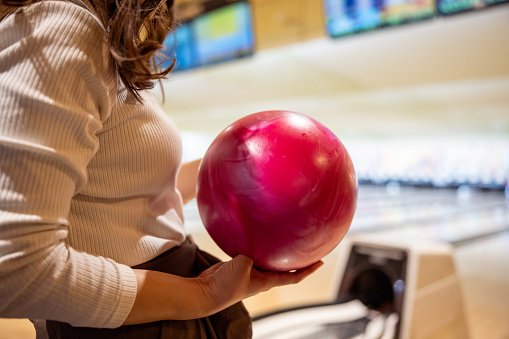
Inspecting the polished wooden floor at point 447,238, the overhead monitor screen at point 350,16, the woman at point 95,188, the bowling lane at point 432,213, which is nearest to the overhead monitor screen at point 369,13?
the overhead monitor screen at point 350,16

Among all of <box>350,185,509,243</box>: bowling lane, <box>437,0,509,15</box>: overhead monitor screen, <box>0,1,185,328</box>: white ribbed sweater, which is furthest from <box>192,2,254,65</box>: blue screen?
<box>0,1,185,328</box>: white ribbed sweater

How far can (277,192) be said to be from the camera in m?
0.69

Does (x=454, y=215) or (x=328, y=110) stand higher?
(x=328, y=110)

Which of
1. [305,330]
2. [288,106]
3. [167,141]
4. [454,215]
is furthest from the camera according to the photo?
[288,106]

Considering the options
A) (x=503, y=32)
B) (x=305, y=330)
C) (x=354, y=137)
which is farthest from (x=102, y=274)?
(x=354, y=137)

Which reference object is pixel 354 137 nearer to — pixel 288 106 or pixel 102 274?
pixel 288 106

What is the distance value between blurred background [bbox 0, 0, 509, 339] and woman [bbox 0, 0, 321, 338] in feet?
4.13

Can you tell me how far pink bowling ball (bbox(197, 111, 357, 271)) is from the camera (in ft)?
2.28

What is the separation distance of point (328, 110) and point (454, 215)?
2362 mm

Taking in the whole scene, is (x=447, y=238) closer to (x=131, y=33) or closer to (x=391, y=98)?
(x=391, y=98)

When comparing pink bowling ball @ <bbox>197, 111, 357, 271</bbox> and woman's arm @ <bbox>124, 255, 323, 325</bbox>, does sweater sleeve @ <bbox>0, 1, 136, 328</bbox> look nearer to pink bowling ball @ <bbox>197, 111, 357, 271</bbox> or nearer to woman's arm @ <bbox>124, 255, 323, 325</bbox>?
woman's arm @ <bbox>124, 255, 323, 325</bbox>

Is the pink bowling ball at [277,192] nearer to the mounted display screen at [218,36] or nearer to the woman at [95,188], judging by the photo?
the woman at [95,188]

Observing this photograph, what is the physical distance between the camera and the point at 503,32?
417 centimetres

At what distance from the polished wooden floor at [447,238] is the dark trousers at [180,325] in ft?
3.83
